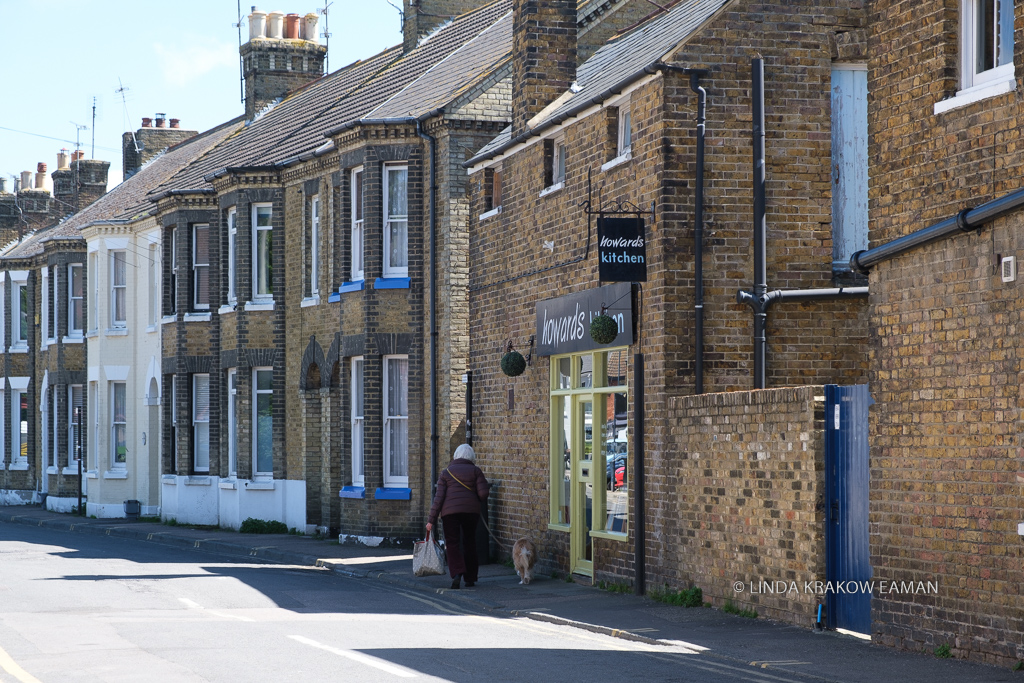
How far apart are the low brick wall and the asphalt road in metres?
1.56

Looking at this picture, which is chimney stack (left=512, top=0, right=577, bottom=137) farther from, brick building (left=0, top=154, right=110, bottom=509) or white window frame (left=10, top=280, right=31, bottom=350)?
white window frame (left=10, top=280, right=31, bottom=350)

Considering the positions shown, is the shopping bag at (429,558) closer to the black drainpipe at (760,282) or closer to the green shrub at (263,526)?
the black drainpipe at (760,282)

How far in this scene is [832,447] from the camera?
40.4ft

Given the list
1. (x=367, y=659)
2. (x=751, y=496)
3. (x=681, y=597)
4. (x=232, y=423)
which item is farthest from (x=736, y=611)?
(x=232, y=423)

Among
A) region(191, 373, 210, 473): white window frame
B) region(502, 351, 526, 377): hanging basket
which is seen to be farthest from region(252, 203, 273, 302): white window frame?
region(502, 351, 526, 377): hanging basket

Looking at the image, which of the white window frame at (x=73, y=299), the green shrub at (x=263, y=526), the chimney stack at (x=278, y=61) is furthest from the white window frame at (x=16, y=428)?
the green shrub at (x=263, y=526)

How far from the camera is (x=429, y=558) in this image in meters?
17.7

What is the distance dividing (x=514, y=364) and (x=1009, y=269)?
30.9 ft

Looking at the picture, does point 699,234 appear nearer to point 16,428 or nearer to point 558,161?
point 558,161

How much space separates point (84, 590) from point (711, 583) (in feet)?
25.4

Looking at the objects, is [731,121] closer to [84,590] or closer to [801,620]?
[801,620]

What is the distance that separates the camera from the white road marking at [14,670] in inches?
390

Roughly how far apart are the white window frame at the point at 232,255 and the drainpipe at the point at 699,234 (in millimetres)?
16591

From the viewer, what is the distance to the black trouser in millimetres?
17219
